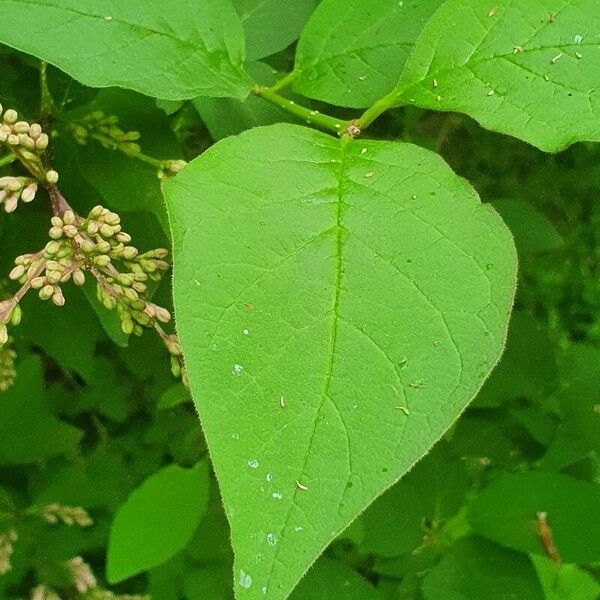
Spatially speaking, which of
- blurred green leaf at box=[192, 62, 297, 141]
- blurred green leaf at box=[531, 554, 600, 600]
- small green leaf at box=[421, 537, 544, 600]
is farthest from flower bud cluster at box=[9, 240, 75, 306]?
blurred green leaf at box=[531, 554, 600, 600]

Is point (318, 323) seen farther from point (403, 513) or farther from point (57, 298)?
point (403, 513)

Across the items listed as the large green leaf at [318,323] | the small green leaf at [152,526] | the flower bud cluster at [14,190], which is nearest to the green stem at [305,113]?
the large green leaf at [318,323]

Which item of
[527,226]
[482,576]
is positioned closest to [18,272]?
[482,576]

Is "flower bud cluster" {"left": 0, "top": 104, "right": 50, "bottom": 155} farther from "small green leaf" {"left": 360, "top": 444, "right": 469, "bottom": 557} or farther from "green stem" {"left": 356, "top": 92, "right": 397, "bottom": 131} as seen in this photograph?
"small green leaf" {"left": 360, "top": 444, "right": 469, "bottom": 557}

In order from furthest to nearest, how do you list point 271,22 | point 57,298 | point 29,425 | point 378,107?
point 29,425
point 271,22
point 378,107
point 57,298

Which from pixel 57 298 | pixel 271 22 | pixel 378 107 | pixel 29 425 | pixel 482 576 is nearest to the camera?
pixel 57 298

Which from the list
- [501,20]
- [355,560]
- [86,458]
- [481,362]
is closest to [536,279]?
[355,560]
